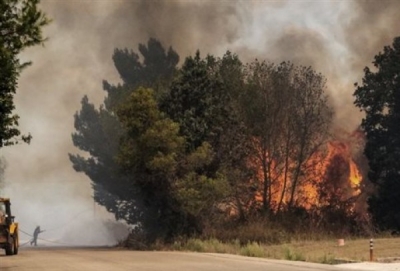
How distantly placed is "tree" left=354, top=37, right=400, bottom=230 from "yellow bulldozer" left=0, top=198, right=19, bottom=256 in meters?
31.7

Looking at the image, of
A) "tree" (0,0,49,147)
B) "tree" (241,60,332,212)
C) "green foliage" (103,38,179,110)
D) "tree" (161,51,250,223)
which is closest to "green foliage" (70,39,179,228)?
"green foliage" (103,38,179,110)

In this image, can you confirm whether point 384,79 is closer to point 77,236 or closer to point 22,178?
point 77,236

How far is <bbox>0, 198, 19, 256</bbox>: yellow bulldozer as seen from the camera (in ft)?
124

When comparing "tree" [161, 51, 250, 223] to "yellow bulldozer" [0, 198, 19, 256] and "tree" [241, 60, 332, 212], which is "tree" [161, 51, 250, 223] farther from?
"yellow bulldozer" [0, 198, 19, 256]

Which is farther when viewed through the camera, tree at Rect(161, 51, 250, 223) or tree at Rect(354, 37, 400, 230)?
tree at Rect(354, 37, 400, 230)

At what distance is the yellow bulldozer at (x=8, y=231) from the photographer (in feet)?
124

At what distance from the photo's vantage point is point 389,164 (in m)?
59.5

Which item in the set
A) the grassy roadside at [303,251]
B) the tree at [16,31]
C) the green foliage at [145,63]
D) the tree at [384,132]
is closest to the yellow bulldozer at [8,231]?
the grassy roadside at [303,251]

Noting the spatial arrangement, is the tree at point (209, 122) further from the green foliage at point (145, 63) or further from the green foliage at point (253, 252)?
the green foliage at point (145, 63)

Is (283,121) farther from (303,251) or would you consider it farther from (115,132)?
(303,251)

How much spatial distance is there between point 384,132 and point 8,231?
37.0 m

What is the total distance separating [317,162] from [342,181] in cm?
720

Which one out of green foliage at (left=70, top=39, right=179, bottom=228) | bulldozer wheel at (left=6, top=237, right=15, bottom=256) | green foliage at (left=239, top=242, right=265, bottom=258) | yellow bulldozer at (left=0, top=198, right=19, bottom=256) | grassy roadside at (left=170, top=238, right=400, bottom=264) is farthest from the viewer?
green foliage at (left=70, top=39, right=179, bottom=228)

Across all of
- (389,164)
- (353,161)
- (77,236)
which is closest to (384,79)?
(389,164)
